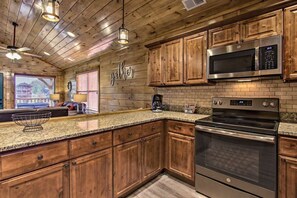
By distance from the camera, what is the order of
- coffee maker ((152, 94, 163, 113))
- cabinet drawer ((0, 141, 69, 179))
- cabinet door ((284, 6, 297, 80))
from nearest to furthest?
1. cabinet drawer ((0, 141, 69, 179))
2. cabinet door ((284, 6, 297, 80))
3. coffee maker ((152, 94, 163, 113))

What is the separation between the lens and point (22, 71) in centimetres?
706

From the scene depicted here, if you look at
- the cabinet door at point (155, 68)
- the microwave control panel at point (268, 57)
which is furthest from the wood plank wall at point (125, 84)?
the microwave control panel at point (268, 57)

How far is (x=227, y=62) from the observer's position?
7.25ft

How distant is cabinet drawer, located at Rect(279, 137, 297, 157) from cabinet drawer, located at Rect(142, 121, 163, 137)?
142 cm

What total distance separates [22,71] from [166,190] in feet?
25.3

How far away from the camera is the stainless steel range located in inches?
64.9

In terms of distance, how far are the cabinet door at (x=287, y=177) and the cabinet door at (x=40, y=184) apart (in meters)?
1.98

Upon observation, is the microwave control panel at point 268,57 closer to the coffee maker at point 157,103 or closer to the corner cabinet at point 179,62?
the corner cabinet at point 179,62

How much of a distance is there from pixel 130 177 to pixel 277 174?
1549mm

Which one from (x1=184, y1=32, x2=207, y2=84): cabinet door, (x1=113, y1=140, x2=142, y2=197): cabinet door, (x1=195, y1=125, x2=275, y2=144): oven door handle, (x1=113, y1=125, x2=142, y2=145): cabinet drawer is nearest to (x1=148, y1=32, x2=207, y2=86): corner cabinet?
(x1=184, y1=32, x2=207, y2=84): cabinet door

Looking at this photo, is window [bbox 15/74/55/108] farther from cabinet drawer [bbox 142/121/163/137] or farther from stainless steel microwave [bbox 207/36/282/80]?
stainless steel microwave [bbox 207/36/282/80]

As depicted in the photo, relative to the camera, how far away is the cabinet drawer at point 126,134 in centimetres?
188

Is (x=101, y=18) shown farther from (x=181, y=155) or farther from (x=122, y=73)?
(x=181, y=155)

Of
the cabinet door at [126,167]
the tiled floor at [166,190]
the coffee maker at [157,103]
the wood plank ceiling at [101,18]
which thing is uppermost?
the wood plank ceiling at [101,18]
